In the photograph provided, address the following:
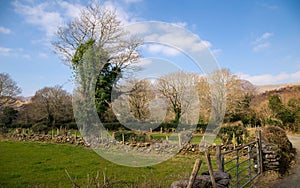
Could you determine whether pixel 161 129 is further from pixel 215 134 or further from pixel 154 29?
pixel 154 29

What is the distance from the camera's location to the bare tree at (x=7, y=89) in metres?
26.0

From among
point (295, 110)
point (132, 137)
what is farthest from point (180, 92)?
point (295, 110)

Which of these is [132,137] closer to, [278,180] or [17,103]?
[278,180]

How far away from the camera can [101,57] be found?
14.9m

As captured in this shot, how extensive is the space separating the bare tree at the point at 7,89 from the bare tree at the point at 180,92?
18.2m

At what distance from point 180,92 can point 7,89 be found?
797 inches

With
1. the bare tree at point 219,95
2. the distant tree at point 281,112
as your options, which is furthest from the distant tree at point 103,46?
the distant tree at point 281,112

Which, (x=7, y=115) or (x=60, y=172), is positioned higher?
(x=7, y=115)

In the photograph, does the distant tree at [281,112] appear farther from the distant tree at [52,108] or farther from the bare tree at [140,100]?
the distant tree at [52,108]

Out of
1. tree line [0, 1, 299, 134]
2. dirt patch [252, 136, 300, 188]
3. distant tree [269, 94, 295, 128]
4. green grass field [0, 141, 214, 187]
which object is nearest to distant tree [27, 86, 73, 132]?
tree line [0, 1, 299, 134]

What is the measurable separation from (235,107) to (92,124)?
483 inches

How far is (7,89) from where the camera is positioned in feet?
86.7

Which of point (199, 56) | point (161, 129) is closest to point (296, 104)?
point (161, 129)

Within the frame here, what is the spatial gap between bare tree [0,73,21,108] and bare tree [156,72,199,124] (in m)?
18.2
